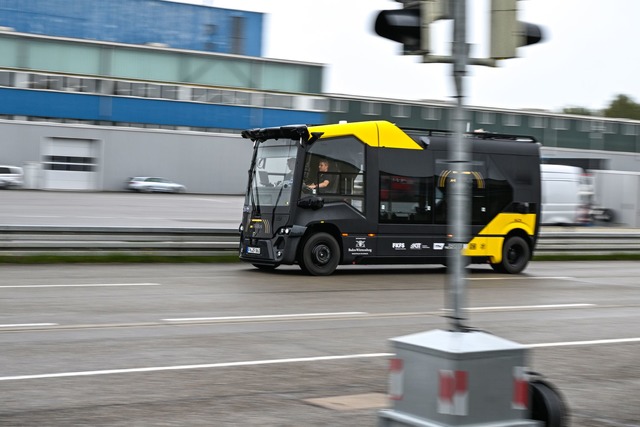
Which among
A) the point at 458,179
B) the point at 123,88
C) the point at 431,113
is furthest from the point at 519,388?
the point at 431,113

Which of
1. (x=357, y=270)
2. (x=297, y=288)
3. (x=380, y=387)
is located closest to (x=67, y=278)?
(x=297, y=288)

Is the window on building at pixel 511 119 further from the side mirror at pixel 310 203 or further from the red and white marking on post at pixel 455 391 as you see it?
the red and white marking on post at pixel 455 391

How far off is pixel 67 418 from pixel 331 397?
2061 mm

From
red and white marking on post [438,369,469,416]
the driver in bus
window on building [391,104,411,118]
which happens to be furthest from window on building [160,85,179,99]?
red and white marking on post [438,369,469,416]

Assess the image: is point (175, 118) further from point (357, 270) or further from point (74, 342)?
point (74, 342)

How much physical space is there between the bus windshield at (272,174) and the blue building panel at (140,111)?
49089 millimetres

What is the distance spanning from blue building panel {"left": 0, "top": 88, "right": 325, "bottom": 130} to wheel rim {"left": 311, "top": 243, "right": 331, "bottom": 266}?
5043 centimetres

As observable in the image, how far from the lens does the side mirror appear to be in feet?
60.5

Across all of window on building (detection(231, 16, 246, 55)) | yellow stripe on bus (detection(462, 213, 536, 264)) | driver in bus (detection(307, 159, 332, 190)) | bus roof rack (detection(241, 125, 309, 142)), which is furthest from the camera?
window on building (detection(231, 16, 246, 55))

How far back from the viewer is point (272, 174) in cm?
1903

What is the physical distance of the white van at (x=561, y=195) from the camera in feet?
143

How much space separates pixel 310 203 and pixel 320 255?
1.07 meters

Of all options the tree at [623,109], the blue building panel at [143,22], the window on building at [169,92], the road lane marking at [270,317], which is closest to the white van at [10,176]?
the blue building panel at [143,22]

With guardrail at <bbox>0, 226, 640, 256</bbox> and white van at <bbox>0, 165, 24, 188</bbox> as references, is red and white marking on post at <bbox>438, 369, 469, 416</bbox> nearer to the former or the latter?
guardrail at <bbox>0, 226, 640, 256</bbox>
